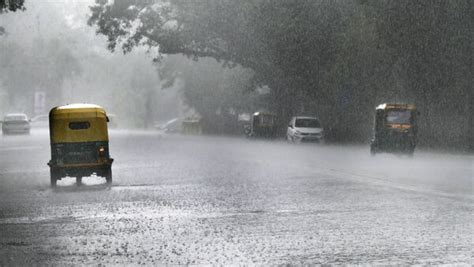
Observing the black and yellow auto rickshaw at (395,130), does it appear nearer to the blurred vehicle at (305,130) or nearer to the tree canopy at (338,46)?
the tree canopy at (338,46)

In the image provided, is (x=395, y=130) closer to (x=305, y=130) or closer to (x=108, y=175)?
(x=305, y=130)

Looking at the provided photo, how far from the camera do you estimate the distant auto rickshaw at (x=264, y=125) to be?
66.3 m

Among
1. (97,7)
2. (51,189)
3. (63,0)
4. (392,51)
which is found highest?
(63,0)

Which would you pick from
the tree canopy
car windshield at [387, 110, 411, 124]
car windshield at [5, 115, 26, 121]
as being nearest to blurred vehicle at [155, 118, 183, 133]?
car windshield at [5, 115, 26, 121]

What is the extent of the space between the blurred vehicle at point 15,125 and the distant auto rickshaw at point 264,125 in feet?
76.3

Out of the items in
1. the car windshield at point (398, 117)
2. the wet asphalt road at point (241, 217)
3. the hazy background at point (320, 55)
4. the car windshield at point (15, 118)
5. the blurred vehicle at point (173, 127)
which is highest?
the hazy background at point (320, 55)

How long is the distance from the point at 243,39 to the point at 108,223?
1813 inches

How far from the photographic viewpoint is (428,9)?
4569 cm

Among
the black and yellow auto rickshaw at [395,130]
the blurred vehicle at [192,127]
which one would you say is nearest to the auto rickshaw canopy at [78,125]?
the black and yellow auto rickshaw at [395,130]

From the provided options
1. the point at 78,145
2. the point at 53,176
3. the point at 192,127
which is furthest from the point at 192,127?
the point at 78,145

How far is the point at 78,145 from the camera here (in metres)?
22.7

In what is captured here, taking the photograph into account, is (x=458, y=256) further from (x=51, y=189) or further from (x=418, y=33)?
(x=418, y=33)

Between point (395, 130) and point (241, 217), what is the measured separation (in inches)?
965

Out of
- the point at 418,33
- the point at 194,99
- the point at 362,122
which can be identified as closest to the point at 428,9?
the point at 418,33
